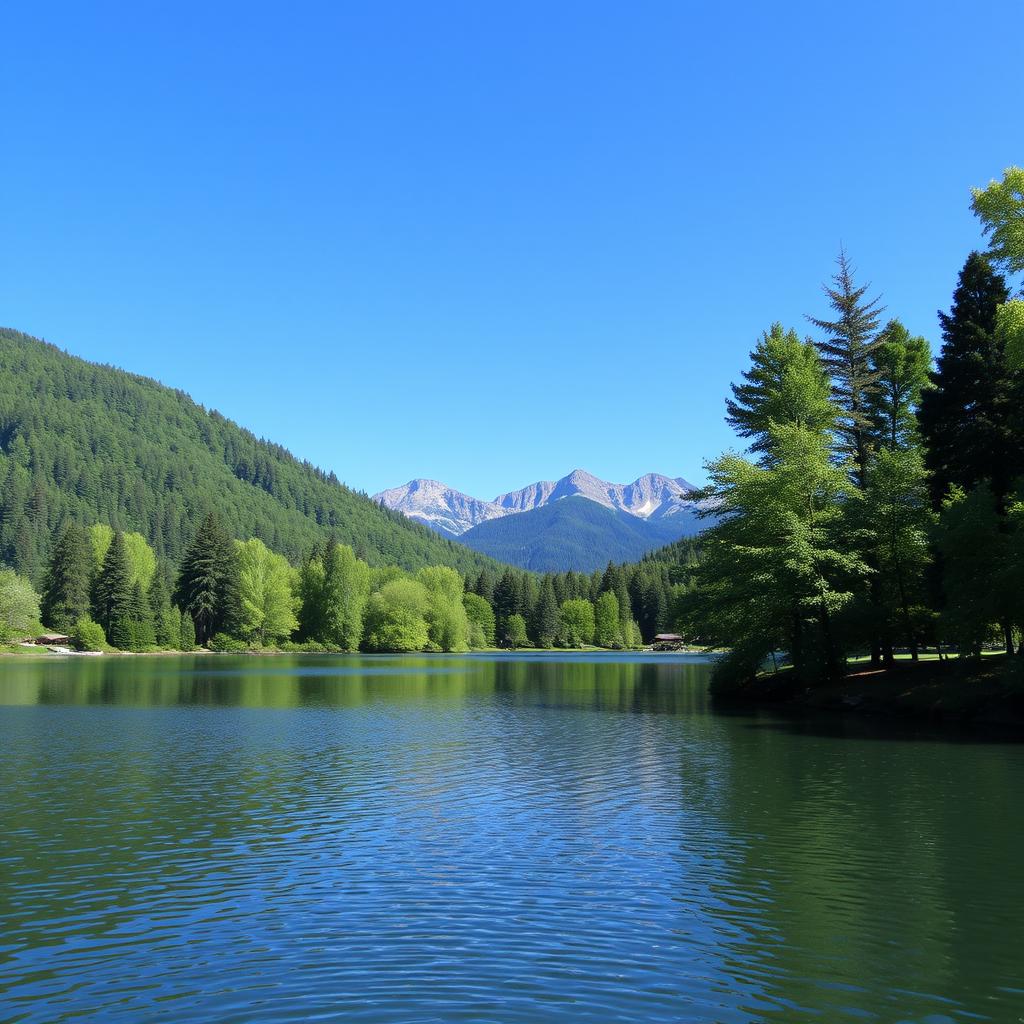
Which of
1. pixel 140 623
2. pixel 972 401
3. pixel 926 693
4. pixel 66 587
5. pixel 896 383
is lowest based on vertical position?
pixel 926 693

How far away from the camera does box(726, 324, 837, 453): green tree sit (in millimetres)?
57125

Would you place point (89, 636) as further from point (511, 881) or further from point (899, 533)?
point (511, 881)

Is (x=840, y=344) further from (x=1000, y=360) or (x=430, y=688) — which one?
(x=430, y=688)

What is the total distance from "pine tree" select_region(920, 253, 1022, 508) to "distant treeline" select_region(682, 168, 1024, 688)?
78mm

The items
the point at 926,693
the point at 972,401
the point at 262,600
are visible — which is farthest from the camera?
the point at 262,600

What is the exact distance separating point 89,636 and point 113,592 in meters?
8.81

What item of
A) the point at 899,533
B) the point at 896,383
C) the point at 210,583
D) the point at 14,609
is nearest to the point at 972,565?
the point at 899,533

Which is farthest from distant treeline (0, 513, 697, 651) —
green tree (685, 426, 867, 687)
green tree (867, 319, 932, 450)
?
green tree (685, 426, 867, 687)

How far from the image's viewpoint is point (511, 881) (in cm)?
1670

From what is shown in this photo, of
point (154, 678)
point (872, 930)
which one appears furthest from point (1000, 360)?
point (154, 678)

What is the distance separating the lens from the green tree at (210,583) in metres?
152

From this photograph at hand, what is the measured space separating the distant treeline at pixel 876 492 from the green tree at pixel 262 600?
4455 inches

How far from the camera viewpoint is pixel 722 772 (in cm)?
2962

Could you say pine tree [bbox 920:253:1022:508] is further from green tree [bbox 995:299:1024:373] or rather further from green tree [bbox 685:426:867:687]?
green tree [bbox 995:299:1024:373]
